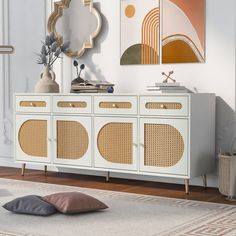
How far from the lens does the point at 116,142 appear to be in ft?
13.6

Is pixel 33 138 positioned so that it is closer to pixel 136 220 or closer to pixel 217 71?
pixel 217 71

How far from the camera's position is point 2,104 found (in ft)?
17.7

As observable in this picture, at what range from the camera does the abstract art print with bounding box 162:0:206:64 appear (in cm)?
417

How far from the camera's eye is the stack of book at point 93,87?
438 centimetres

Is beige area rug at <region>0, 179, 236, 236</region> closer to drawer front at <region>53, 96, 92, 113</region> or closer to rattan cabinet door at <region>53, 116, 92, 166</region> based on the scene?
rattan cabinet door at <region>53, 116, 92, 166</region>

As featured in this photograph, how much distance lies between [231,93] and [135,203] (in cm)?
119

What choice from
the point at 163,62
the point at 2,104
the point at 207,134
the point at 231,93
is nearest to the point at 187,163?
the point at 207,134

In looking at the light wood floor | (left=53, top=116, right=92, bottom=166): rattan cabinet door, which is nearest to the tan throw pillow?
the light wood floor

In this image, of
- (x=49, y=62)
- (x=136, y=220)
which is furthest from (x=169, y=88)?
(x=136, y=220)

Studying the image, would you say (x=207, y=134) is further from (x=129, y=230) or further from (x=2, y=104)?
(x=2, y=104)

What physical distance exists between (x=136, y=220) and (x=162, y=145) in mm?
1048

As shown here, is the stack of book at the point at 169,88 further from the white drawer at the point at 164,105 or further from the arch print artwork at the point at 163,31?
the arch print artwork at the point at 163,31

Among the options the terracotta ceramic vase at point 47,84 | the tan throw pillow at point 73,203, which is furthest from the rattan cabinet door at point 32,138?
the tan throw pillow at point 73,203

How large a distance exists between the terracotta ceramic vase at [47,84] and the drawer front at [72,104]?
0.16 m
